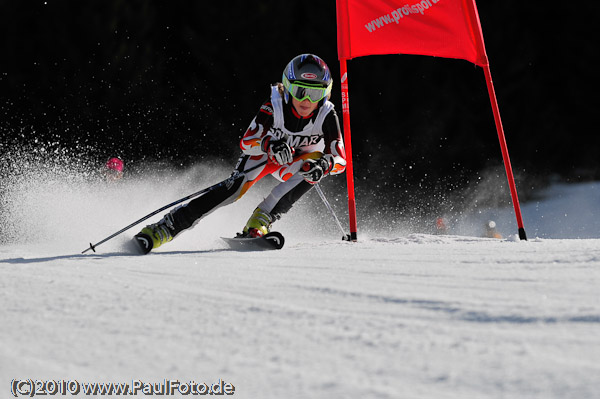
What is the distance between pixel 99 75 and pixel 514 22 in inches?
282

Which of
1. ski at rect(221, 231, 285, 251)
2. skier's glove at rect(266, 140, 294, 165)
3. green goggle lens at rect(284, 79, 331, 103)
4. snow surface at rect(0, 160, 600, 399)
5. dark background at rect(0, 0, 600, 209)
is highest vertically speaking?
dark background at rect(0, 0, 600, 209)

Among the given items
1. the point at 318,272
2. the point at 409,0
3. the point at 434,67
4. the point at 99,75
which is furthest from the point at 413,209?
the point at 318,272

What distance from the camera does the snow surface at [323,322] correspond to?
3.80ft

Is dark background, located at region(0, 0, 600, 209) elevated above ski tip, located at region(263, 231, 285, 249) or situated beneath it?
elevated above

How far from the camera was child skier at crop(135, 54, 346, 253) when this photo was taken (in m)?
3.85

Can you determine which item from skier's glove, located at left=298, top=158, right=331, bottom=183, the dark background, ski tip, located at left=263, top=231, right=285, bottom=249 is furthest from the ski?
the dark background

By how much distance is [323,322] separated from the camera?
1.52 meters

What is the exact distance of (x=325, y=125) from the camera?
414 cm

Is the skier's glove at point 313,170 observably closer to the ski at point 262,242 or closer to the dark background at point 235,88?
the ski at point 262,242

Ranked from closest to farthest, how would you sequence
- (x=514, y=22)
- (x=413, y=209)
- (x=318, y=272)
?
(x=318, y=272)
(x=413, y=209)
(x=514, y=22)

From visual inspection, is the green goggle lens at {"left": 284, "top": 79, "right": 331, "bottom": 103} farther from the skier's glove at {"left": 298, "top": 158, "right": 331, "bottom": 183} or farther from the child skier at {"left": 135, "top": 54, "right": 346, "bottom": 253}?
the skier's glove at {"left": 298, "top": 158, "right": 331, "bottom": 183}

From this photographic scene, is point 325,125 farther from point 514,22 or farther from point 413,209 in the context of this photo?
point 514,22

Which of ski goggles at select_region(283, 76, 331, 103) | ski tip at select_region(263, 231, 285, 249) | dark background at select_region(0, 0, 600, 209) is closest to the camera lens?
ski tip at select_region(263, 231, 285, 249)

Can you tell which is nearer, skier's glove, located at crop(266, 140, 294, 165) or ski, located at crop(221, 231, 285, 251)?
ski, located at crop(221, 231, 285, 251)
